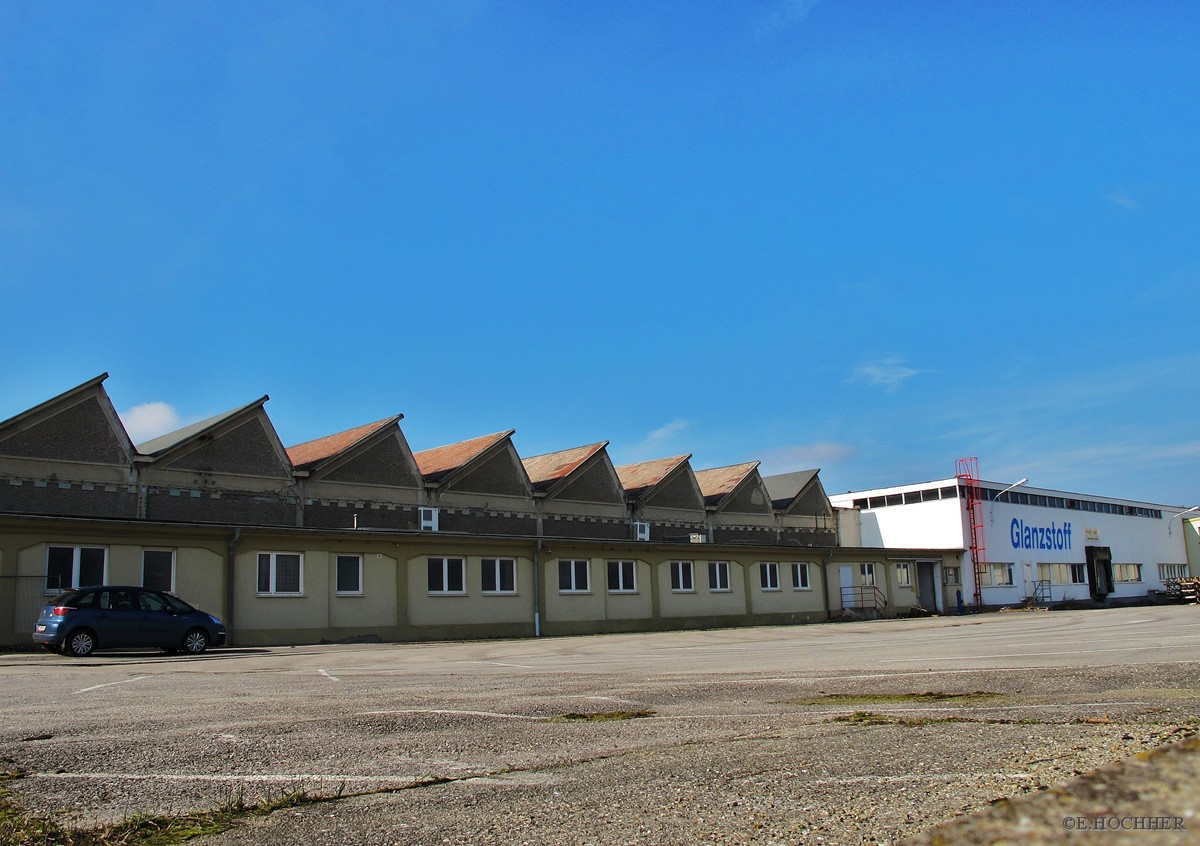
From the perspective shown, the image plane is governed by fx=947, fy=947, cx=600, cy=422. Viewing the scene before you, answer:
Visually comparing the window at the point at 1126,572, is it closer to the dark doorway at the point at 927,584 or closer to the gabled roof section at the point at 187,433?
the dark doorway at the point at 927,584

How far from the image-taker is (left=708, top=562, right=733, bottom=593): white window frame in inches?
1628

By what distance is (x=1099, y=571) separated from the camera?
6675cm

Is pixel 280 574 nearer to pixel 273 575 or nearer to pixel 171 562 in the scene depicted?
pixel 273 575

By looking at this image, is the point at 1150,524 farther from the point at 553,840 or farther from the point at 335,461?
the point at 553,840

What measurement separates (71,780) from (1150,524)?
81486mm

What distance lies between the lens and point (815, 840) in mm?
3865

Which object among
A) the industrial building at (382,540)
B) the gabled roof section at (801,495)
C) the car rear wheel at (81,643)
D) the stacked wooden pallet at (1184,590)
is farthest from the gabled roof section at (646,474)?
the stacked wooden pallet at (1184,590)

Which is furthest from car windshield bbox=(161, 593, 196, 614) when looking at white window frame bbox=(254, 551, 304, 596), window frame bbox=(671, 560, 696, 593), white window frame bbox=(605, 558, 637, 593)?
A: window frame bbox=(671, 560, 696, 593)

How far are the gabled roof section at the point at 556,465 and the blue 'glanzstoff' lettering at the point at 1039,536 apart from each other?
29.0 meters

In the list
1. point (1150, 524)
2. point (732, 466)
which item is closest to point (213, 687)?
point (732, 466)

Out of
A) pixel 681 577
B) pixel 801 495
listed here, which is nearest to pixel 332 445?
pixel 681 577

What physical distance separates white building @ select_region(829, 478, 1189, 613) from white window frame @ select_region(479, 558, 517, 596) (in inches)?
1147

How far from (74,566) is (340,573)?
7.67 m

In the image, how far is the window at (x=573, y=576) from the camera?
119 feet
